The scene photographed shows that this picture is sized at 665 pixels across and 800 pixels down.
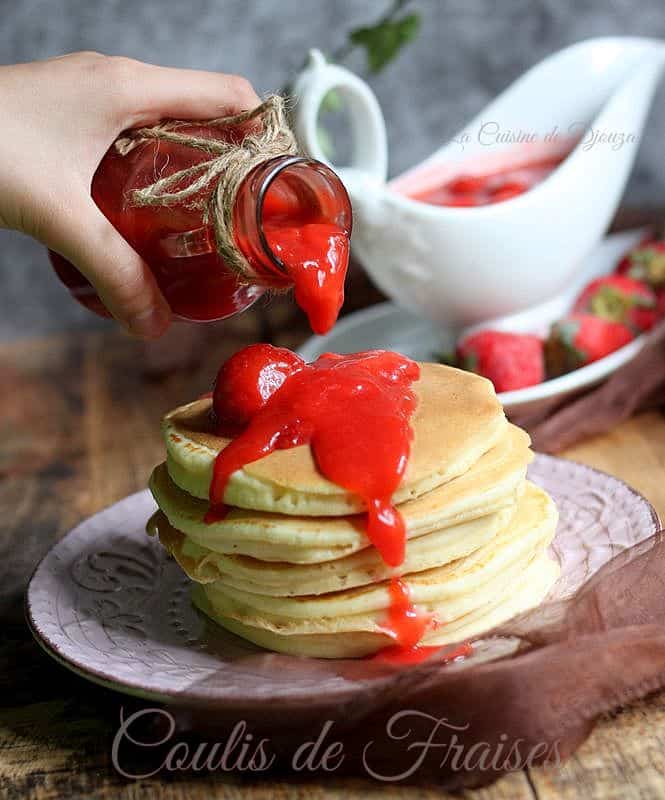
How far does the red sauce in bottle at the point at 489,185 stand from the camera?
7.04 ft

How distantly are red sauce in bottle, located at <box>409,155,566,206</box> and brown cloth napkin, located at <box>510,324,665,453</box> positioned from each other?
39cm

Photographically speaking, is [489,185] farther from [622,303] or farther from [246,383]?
[246,383]

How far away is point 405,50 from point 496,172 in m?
0.85

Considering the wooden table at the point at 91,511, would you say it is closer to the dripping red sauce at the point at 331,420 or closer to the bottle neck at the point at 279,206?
the dripping red sauce at the point at 331,420

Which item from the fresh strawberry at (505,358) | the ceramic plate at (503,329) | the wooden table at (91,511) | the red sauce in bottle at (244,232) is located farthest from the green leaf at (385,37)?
the red sauce in bottle at (244,232)

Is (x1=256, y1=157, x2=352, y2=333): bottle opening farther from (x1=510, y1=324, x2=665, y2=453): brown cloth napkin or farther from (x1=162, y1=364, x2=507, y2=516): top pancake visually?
(x1=510, y1=324, x2=665, y2=453): brown cloth napkin

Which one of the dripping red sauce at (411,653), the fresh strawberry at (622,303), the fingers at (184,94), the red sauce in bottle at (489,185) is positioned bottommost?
the fresh strawberry at (622,303)

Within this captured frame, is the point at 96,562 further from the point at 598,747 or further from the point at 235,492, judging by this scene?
the point at 598,747

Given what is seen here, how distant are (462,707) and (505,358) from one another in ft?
Answer: 3.07

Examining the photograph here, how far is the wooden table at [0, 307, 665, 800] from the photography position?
3.68 feet

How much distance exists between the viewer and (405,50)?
2934mm

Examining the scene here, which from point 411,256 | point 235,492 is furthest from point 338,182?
point 411,256

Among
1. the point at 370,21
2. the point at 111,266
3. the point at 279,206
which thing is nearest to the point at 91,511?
the point at 111,266

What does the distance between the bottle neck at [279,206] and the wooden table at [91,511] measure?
533 mm
